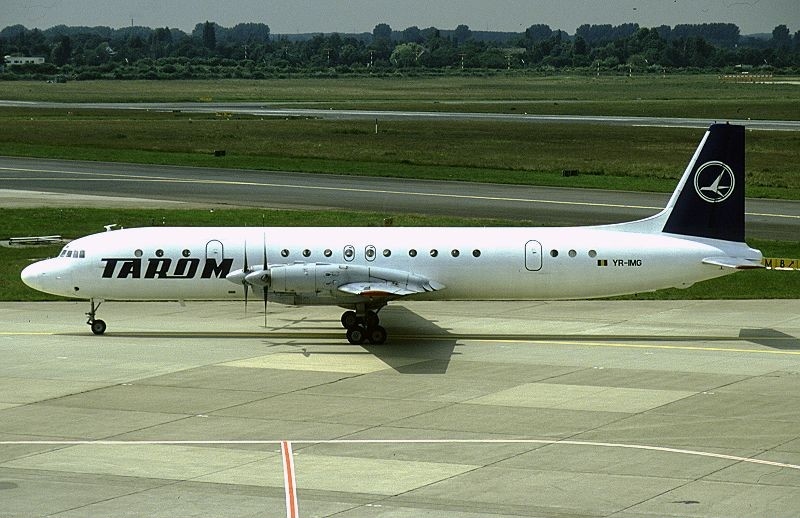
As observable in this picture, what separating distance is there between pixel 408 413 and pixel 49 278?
1500 cm

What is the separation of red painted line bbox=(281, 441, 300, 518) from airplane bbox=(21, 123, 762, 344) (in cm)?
1170

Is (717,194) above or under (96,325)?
above

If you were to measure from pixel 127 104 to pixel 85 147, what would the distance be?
2826 inches

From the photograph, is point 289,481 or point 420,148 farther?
point 420,148

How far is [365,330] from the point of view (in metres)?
36.1

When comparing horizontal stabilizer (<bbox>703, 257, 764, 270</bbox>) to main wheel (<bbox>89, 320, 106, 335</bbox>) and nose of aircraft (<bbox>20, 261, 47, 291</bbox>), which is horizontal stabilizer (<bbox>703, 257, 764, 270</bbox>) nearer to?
main wheel (<bbox>89, 320, 106, 335</bbox>)

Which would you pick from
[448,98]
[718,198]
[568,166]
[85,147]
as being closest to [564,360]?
[718,198]

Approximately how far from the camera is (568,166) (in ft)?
293

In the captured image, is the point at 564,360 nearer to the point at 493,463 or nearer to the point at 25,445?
the point at 493,463

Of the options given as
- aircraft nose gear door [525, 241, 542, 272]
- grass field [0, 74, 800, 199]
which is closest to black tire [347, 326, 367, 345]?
aircraft nose gear door [525, 241, 542, 272]

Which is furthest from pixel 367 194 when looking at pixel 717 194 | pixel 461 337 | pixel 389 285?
pixel 389 285

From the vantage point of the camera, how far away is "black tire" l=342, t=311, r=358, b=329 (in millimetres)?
36281

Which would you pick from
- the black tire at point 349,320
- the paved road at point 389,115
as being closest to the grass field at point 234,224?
the black tire at point 349,320

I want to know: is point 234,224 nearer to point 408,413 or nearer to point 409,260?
point 409,260
